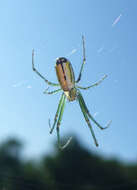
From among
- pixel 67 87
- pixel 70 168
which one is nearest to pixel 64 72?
pixel 67 87

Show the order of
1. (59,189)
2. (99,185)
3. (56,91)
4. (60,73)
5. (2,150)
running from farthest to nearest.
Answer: (2,150)
(99,185)
(59,189)
(56,91)
(60,73)

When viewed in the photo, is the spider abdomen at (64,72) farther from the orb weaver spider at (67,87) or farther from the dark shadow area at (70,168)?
the dark shadow area at (70,168)

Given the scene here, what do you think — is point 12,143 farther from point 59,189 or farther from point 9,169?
point 59,189

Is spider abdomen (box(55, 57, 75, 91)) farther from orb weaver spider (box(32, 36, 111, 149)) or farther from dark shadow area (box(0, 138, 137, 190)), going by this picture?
dark shadow area (box(0, 138, 137, 190))

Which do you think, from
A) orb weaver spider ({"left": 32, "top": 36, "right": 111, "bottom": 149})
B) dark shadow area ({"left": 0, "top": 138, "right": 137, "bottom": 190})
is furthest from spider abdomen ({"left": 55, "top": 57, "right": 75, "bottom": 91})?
dark shadow area ({"left": 0, "top": 138, "right": 137, "bottom": 190})

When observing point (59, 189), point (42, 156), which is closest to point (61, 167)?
point (42, 156)

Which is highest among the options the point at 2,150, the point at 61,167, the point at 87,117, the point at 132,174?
the point at 2,150

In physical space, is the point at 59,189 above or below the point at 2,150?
below
